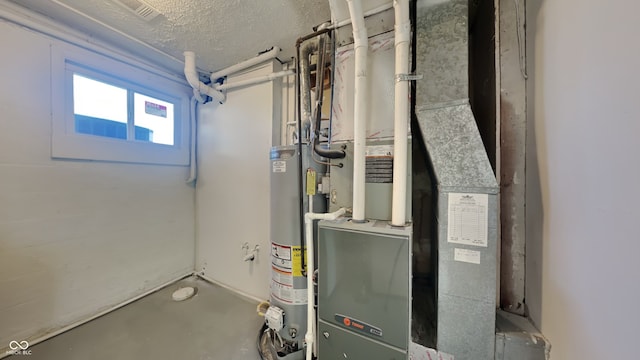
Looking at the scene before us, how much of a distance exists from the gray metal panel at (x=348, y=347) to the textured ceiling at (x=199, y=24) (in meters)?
2.11

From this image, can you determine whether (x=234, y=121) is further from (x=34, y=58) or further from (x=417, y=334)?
(x=417, y=334)

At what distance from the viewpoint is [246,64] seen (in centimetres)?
215

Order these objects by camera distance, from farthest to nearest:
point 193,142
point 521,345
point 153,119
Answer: point 193,142 < point 153,119 < point 521,345

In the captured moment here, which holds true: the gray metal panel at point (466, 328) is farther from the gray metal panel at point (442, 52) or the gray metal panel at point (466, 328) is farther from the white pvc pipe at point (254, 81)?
the white pvc pipe at point (254, 81)

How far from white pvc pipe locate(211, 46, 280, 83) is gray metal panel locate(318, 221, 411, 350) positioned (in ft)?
5.87

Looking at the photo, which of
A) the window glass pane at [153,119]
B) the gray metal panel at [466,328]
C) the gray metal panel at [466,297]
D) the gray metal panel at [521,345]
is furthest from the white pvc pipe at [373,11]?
the window glass pane at [153,119]

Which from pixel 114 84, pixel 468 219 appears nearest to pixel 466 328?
pixel 468 219

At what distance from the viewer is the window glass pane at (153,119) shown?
2.26 m

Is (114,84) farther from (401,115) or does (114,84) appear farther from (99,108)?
(401,115)

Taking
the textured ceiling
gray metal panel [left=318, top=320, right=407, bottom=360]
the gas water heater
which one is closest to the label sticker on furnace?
gray metal panel [left=318, top=320, right=407, bottom=360]

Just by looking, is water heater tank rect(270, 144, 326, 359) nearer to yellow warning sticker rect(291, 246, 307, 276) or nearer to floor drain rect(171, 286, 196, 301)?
yellow warning sticker rect(291, 246, 307, 276)

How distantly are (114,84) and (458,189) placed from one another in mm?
3170

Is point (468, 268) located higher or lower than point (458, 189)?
lower

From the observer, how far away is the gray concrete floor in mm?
1522
